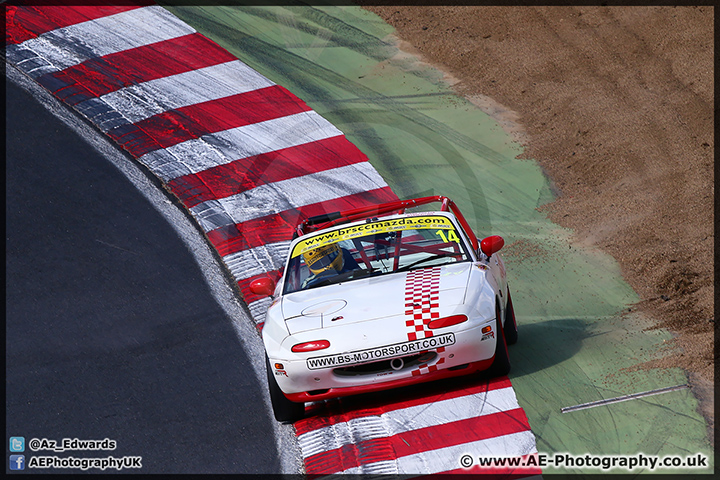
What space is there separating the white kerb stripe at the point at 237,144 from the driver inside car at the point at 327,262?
4.27m

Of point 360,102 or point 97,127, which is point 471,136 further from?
point 97,127

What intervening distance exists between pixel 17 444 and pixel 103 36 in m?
8.92

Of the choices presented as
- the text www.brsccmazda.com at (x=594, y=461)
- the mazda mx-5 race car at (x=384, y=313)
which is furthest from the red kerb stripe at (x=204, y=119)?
the text www.brsccmazda.com at (x=594, y=461)

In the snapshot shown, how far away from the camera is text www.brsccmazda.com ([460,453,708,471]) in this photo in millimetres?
5539

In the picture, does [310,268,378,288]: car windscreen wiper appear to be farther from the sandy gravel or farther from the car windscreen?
the sandy gravel

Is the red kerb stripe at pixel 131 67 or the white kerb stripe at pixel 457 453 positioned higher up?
the red kerb stripe at pixel 131 67

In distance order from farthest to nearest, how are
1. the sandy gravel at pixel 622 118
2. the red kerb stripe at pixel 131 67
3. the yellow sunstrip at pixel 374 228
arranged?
the red kerb stripe at pixel 131 67 < the sandy gravel at pixel 622 118 < the yellow sunstrip at pixel 374 228

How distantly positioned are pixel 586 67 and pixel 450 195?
3.29 meters

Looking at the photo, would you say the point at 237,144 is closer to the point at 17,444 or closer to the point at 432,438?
the point at 17,444

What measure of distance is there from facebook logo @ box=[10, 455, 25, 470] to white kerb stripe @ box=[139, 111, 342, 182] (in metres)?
5.07

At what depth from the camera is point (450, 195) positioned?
10203 mm

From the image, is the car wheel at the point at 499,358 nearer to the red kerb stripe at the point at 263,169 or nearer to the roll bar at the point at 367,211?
the roll bar at the point at 367,211

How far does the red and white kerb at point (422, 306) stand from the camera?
20.1ft

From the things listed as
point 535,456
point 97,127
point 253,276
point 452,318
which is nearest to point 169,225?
point 253,276
